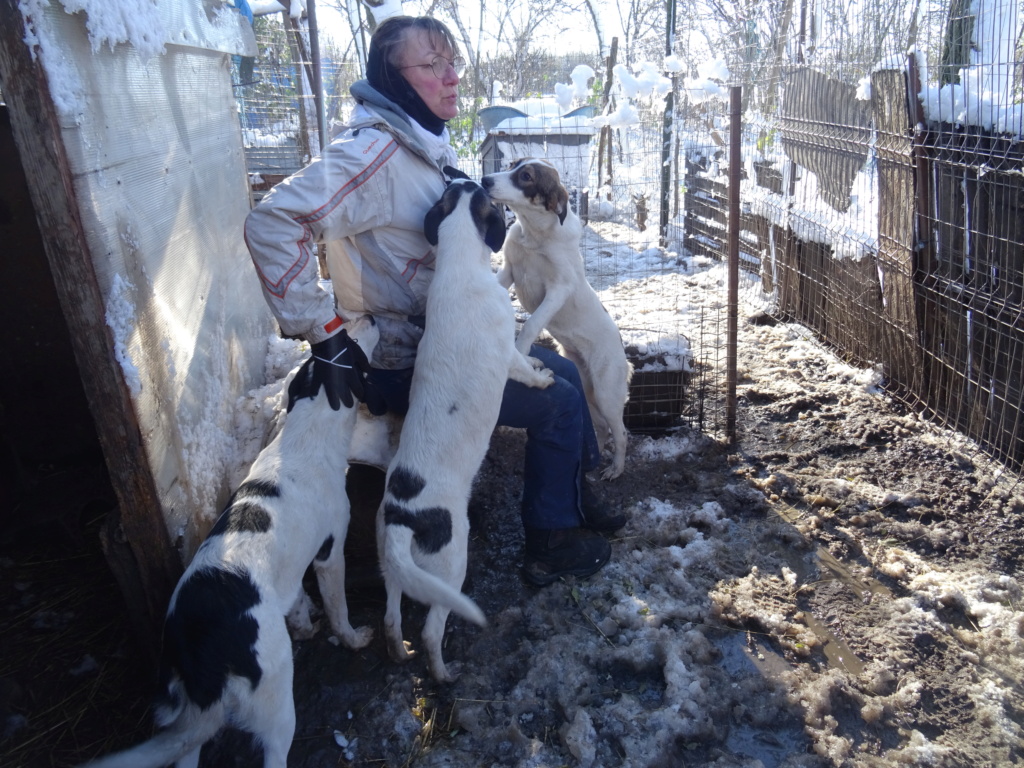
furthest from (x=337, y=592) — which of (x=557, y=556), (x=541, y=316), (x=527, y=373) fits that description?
(x=541, y=316)

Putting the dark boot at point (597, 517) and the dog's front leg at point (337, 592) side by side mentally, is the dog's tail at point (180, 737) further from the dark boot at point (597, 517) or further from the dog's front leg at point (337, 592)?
the dark boot at point (597, 517)

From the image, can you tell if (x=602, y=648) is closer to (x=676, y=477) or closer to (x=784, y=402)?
(x=676, y=477)

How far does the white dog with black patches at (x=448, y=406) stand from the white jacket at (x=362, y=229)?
15cm

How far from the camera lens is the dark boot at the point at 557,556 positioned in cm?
322

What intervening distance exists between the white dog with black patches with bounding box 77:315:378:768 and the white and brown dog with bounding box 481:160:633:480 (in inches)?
59.0

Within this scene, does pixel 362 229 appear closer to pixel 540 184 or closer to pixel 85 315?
pixel 85 315

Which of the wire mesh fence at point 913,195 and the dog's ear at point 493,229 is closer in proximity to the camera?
the dog's ear at point 493,229

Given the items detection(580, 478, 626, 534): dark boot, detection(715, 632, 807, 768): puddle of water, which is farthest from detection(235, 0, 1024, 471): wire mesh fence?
detection(715, 632, 807, 768): puddle of water

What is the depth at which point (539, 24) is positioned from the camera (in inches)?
654

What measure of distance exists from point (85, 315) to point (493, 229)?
60.1 inches

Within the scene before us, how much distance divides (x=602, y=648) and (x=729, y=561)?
0.86m

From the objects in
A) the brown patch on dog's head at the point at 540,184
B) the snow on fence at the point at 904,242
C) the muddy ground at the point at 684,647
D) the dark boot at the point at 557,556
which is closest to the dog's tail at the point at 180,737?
the muddy ground at the point at 684,647

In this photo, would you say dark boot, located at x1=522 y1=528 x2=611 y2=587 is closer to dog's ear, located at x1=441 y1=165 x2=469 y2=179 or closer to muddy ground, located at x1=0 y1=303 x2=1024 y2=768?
muddy ground, located at x1=0 y1=303 x2=1024 y2=768

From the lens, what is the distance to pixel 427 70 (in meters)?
2.80
